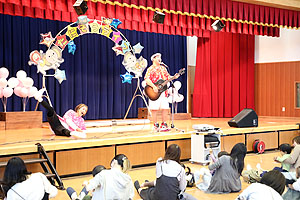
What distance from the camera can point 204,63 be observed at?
1091 centimetres

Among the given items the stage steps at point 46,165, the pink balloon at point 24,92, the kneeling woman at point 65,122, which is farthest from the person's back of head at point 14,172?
the pink balloon at point 24,92

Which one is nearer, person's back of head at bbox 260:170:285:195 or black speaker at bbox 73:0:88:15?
person's back of head at bbox 260:170:285:195

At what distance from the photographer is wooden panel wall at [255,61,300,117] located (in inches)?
392

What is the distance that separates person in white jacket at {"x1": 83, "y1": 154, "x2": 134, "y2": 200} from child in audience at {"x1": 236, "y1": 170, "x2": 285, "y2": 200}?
1062 mm

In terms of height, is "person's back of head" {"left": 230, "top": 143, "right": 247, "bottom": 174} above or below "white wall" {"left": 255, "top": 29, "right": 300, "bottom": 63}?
below

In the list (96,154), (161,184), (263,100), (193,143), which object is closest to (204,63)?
(263,100)

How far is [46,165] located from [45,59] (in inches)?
124

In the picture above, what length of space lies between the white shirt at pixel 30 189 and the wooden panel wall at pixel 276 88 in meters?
8.40

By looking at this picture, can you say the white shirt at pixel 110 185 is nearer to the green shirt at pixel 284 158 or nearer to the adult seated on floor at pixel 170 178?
the adult seated on floor at pixel 170 178

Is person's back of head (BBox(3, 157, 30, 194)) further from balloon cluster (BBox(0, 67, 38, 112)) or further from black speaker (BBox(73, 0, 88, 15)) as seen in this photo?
balloon cluster (BBox(0, 67, 38, 112))

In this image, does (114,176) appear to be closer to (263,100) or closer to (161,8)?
(161,8)

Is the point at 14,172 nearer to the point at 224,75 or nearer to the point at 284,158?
the point at 284,158

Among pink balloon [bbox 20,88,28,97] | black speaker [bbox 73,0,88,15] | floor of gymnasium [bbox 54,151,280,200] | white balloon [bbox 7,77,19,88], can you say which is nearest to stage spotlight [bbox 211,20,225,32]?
floor of gymnasium [bbox 54,151,280,200]

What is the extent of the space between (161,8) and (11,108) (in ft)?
13.9
